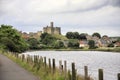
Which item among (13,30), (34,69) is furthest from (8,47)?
(34,69)

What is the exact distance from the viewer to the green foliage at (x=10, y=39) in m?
102

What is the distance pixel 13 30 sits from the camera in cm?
11238

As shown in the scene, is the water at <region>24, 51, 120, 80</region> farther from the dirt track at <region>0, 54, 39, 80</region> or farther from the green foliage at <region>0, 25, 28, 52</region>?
the green foliage at <region>0, 25, 28, 52</region>

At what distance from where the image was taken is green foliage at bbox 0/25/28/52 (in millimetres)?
101562

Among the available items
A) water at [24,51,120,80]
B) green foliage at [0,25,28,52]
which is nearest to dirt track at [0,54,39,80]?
water at [24,51,120,80]

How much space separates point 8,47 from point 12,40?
5.84 m

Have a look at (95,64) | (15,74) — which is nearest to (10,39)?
(95,64)

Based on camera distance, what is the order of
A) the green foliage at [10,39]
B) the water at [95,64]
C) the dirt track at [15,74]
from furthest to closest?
the green foliage at [10,39] → the water at [95,64] → the dirt track at [15,74]

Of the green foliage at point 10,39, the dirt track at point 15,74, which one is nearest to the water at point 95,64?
the dirt track at point 15,74

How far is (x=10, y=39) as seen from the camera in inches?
4171

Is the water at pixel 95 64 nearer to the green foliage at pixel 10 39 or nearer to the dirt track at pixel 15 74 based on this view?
the dirt track at pixel 15 74

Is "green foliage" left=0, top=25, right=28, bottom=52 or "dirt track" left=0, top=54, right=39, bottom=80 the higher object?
"green foliage" left=0, top=25, right=28, bottom=52

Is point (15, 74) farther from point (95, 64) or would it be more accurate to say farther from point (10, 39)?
point (10, 39)

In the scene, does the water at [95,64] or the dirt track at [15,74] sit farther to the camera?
the water at [95,64]
